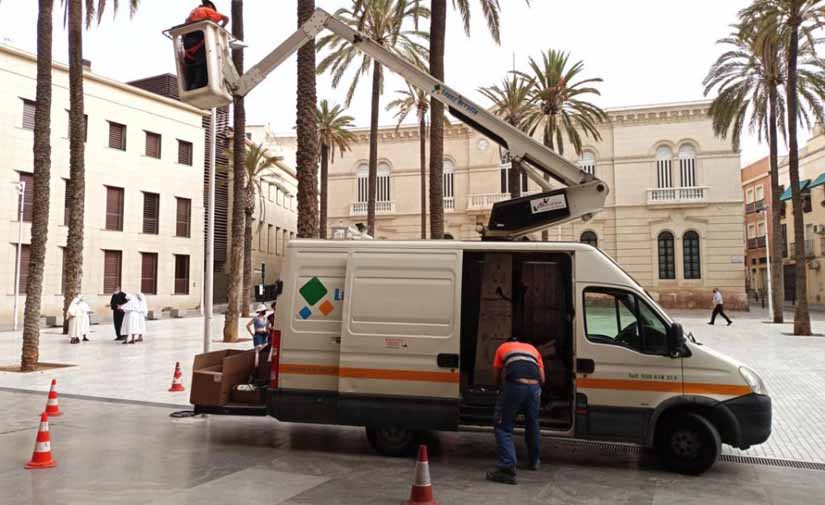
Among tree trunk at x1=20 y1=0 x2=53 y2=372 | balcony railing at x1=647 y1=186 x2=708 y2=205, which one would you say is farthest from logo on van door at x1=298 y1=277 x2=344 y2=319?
balcony railing at x1=647 y1=186 x2=708 y2=205

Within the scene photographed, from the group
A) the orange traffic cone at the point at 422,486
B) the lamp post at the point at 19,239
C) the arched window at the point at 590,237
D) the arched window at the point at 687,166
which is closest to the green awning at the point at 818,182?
the arched window at the point at 687,166

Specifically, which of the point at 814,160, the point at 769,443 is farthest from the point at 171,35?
the point at 814,160

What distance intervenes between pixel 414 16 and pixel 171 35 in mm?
19920

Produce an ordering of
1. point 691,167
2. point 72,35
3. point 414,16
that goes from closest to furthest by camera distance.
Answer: point 72,35 < point 414,16 < point 691,167

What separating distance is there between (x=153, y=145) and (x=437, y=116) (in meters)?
24.7

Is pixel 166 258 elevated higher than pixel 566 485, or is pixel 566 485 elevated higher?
pixel 166 258

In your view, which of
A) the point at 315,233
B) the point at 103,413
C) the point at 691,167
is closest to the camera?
the point at 103,413

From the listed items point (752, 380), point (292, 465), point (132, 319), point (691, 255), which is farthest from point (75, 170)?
point (691, 255)

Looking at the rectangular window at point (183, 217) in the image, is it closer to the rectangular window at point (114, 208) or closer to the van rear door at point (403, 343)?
the rectangular window at point (114, 208)

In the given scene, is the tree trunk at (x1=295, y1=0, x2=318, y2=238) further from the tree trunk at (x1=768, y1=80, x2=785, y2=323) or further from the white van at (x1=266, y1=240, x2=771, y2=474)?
the tree trunk at (x1=768, y1=80, x2=785, y2=323)

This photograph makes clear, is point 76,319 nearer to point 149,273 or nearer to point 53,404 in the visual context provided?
point 53,404

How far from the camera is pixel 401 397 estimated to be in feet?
22.2

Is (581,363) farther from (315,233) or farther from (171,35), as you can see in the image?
(315,233)

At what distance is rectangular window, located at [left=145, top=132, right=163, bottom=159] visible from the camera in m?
35.2
